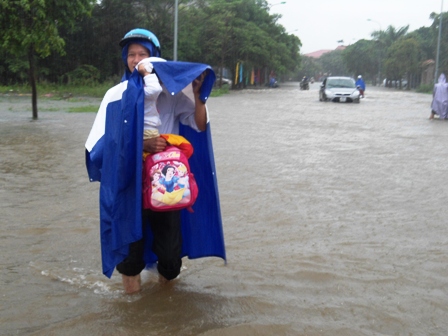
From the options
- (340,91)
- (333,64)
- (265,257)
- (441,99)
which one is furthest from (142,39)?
(333,64)

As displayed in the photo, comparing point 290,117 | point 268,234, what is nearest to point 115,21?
point 290,117

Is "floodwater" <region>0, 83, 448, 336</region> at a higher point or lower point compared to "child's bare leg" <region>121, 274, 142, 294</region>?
lower

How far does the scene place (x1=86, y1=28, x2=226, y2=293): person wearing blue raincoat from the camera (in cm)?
322

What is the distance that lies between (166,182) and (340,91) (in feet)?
87.7

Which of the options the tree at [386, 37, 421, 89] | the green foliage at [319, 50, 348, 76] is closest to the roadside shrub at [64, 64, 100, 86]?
the tree at [386, 37, 421, 89]

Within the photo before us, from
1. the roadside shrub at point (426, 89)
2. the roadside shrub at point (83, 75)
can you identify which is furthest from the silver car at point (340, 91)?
the roadside shrub at point (426, 89)

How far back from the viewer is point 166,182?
3277mm

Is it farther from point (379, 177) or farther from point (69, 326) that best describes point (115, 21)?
point (69, 326)

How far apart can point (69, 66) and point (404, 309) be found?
128 ft

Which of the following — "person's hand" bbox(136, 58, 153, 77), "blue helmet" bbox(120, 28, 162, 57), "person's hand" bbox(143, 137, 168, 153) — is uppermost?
"blue helmet" bbox(120, 28, 162, 57)

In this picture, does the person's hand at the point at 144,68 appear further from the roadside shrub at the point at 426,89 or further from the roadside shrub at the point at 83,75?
the roadside shrub at the point at 426,89

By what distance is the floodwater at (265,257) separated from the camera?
3.46 meters

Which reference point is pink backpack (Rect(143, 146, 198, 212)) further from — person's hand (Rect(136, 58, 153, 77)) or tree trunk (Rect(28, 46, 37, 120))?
tree trunk (Rect(28, 46, 37, 120))

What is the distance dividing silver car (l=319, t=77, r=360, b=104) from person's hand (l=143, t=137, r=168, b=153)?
2599cm
